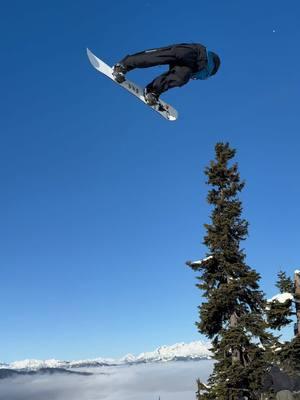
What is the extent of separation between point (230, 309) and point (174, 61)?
14265mm

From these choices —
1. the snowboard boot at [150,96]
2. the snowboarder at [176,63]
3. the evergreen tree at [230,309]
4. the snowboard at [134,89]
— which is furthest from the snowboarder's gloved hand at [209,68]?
the evergreen tree at [230,309]

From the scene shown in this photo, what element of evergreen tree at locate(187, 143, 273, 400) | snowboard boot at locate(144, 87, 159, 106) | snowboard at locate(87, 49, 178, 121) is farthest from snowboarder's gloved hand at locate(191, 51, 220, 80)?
evergreen tree at locate(187, 143, 273, 400)

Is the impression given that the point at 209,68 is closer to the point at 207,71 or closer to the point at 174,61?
the point at 207,71

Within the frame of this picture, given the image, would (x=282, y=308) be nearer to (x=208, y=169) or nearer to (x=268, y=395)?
(x=268, y=395)

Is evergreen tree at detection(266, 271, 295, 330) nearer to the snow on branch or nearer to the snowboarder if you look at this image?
the snow on branch

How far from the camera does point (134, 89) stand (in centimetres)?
1245

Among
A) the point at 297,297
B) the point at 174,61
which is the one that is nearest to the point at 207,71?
the point at 174,61

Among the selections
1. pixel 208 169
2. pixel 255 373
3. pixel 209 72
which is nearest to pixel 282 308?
pixel 255 373

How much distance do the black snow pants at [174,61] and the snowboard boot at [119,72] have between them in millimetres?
128

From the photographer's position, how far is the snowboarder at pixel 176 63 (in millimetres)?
10352

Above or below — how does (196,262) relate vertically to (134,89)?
below

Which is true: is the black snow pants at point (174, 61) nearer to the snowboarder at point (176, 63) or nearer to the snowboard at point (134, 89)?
the snowboarder at point (176, 63)

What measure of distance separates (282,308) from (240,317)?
3235mm

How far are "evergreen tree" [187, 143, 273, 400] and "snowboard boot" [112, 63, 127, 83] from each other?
12.6 m
